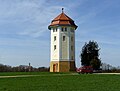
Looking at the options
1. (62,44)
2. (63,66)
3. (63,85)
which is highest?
(62,44)

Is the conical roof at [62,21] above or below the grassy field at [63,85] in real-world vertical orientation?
above

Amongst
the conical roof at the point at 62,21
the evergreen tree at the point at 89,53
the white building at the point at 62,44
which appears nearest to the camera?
the evergreen tree at the point at 89,53

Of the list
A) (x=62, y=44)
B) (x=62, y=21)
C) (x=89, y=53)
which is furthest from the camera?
(x=62, y=21)

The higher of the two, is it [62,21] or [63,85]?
[62,21]

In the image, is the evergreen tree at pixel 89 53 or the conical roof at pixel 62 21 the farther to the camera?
the conical roof at pixel 62 21

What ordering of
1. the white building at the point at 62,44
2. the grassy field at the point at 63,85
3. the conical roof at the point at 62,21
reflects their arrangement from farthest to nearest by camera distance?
1. the conical roof at the point at 62,21
2. the white building at the point at 62,44
3. the grassy field at the point at 63,85

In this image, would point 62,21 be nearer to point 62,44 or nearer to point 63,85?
point 62,44

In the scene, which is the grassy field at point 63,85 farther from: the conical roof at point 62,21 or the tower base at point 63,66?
the conical roof at point 62,21

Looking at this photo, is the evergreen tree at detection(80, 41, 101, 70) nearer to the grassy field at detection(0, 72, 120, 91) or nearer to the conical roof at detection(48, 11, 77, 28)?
the conical roof at detection(48, 11, 77, 28)

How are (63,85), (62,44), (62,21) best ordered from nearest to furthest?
(63,85)
(62,44)
(62,21)

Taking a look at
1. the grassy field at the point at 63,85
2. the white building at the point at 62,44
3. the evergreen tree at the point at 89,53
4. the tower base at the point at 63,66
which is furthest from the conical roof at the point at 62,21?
the grassy field at the point at 63,85

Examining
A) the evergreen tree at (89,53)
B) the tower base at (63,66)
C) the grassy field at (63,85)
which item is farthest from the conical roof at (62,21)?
the grassy field at (63,85)

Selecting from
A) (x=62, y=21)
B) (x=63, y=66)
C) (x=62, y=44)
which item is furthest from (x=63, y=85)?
(x=62, y=21)

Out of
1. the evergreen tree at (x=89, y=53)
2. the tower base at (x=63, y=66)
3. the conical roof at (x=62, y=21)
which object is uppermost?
the conical roof at (x=62, y=21)
